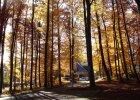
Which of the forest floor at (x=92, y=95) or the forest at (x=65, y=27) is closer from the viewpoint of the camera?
the forest floor at (x=92, y=95)

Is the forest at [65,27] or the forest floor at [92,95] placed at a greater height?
the forest at [65,27]

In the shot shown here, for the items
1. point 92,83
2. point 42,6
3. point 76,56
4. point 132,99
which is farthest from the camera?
point 76,56

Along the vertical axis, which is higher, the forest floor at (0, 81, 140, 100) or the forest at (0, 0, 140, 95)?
the forest at (0, 0, 140, 95)

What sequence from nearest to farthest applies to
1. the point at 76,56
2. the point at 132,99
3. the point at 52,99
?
1. the point at 132,99
2. the point at 52,99
3. the point at 76,56

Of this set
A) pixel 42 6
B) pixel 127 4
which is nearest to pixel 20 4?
pixel 42 6

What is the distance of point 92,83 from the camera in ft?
73.7

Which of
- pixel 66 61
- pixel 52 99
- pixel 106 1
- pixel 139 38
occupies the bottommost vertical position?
pixel 52 99

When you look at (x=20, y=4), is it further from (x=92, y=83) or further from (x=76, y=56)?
(x=76, y=56)

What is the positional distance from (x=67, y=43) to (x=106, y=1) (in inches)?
585

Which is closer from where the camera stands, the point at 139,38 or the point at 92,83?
the point at 92,83

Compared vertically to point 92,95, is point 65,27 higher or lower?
higher

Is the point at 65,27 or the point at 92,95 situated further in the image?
the point at 65,27

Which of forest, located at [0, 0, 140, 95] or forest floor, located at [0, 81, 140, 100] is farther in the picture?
forest, located at [0, 0, 140, 95]

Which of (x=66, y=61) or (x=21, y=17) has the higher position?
(x=21, y=17)
